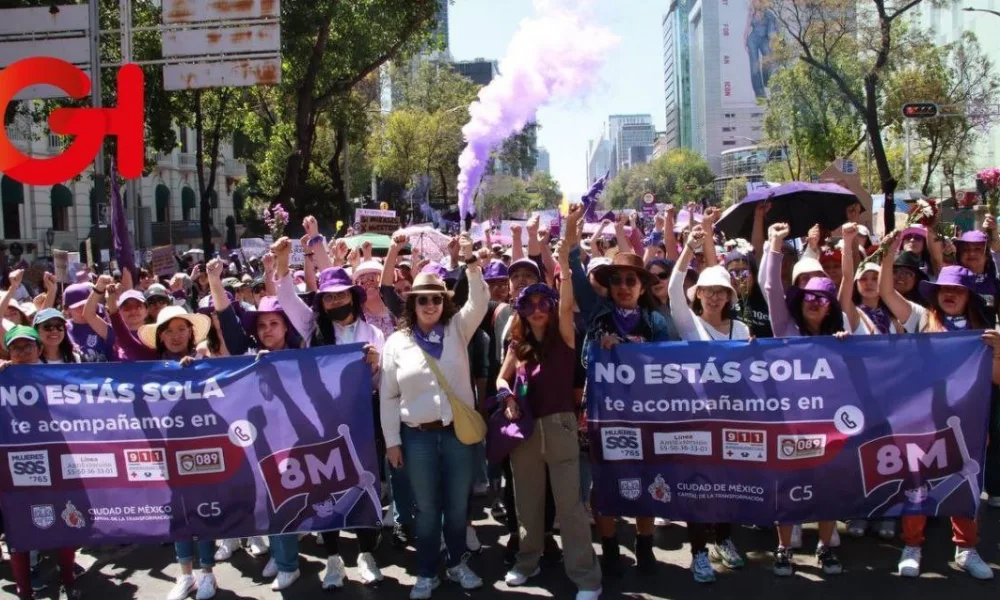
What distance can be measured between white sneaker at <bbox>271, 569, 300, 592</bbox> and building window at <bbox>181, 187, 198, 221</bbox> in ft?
170

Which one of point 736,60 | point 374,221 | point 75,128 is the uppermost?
point 736,60

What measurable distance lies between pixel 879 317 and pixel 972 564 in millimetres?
1650

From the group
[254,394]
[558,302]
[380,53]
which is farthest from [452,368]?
[380,53]

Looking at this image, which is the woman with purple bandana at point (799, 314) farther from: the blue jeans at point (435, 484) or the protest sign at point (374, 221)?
the protest sign at point (374, 221)

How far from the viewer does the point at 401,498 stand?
20.8 ft

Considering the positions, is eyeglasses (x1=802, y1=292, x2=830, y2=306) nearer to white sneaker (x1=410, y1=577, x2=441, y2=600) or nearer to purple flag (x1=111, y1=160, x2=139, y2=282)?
white sneaker (x1=410, y1=577, x2=441, y2=600)

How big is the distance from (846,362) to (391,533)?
3.38 metres

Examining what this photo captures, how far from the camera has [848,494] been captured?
5.36 meters

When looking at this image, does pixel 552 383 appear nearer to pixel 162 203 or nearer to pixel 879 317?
pixel 879 317

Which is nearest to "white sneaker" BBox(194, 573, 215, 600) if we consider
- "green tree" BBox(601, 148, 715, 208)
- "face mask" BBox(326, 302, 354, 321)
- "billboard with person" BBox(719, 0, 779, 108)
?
"face mask" BBox(326, 302, 354, 321)

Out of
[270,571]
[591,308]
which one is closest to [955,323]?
[591,308]

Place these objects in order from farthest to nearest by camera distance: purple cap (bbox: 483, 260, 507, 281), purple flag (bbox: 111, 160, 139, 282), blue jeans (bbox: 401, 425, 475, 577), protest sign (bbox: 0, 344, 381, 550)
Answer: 1. purple flag (bbox: 111, 160, 139, 282)
2. purple cap (bbox: 483, 260, 507, 281)
3. protest sign (bbox: 0, 344, 381, 550)
4. blue jeans (bbox: 401, 425, 475, 577)

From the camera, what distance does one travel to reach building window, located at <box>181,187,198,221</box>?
5430 cm

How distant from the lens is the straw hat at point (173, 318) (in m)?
5.86
